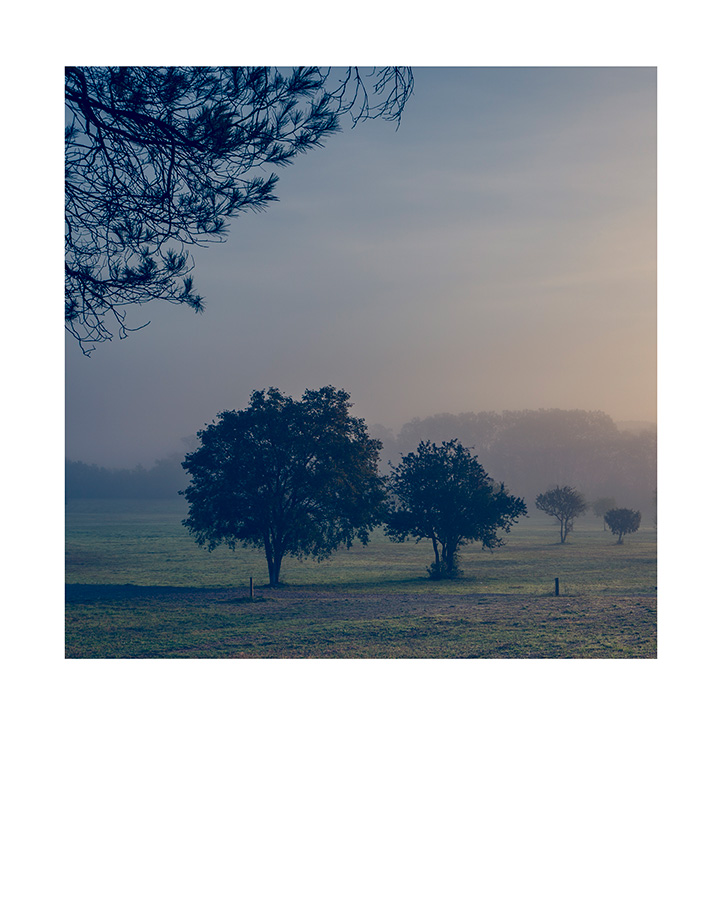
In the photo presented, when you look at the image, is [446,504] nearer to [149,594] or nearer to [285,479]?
[285,479]

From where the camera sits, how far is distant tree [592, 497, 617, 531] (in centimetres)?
1372

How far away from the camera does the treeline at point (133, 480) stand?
11953 mm

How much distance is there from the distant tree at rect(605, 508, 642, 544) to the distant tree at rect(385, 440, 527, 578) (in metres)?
3.06

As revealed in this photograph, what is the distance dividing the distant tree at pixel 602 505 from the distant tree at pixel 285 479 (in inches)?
207

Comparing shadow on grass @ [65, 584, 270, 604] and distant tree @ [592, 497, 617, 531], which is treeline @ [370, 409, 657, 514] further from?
shadow on grass @ [65, 584, 270, 604]

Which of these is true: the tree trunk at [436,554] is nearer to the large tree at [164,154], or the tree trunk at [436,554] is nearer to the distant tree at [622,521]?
the distant tree at [622,521]

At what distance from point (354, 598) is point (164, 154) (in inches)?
299

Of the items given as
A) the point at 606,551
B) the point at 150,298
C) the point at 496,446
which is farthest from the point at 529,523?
the point at 150,298

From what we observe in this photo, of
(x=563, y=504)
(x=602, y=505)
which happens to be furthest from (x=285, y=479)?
(x=602, y=505)

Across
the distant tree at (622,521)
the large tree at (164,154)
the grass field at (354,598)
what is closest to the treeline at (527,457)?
the grass field at (354,598)

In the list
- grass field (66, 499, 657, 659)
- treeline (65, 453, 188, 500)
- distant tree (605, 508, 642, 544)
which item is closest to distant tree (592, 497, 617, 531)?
distant tree (605, 508, 642, 544)

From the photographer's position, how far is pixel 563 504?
14.7 m
